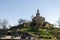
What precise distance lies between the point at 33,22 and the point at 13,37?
3222 cm

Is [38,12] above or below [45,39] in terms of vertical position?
above

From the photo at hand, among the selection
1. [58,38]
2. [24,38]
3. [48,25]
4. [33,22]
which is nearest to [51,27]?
[48,25]

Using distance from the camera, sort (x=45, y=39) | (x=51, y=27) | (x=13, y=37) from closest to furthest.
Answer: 1. (x=13, y=37)
2. (x=45, y=39)
3. (x=51, y=27)

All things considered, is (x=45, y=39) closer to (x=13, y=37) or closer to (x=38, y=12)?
(x=13, y=37)

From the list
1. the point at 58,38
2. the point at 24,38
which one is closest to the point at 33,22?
the point at 58,38

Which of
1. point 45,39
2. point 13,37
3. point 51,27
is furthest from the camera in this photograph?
point 51,27

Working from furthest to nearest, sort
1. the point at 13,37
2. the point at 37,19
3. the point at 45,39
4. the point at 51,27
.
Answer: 1. the point at 37,19
2. the point at 51,27
3. the point at 45,39
4. the point at 13,37

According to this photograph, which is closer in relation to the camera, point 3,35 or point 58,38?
point 3,35

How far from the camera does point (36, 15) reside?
2719 inches

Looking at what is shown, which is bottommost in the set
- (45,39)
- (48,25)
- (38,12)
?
(45,39)

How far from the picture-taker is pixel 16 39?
31031 mm

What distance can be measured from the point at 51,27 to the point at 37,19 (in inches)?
360

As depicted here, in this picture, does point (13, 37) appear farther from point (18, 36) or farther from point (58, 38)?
point (58, 38)

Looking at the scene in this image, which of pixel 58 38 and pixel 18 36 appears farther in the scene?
pixel 58 38
